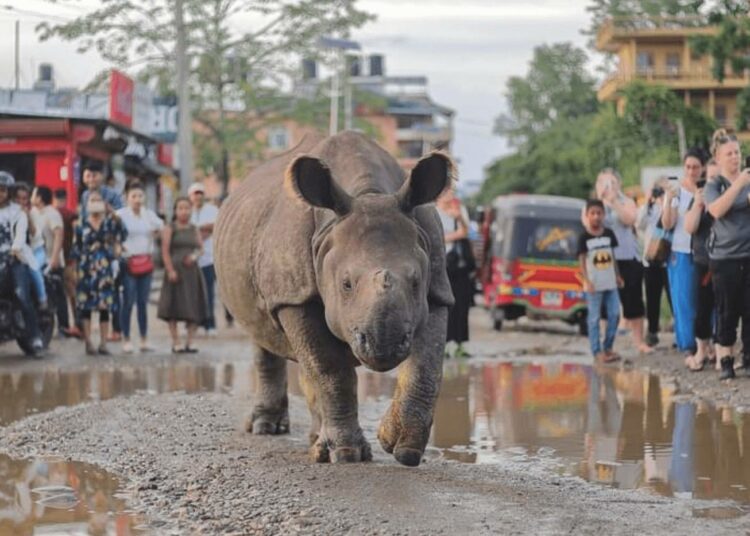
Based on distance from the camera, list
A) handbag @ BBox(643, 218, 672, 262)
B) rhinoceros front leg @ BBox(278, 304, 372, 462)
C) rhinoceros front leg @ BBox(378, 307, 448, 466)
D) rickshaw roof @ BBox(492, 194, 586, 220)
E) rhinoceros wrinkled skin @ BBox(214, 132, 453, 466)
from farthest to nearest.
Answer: rickshaw roof @ BBox(492, 194, 586, 220)
handbag @ BBox(643, 218, 672, 262)
rhinoceros front leg @ BBox(278, 304, 372, 462)
rhinoceros front leg @ BBox(378, 307, 448, 466)
rhinoceros wrinkled skin @ BBox(214, 132, 453, 466)

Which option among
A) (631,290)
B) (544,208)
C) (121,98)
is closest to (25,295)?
(631,290)

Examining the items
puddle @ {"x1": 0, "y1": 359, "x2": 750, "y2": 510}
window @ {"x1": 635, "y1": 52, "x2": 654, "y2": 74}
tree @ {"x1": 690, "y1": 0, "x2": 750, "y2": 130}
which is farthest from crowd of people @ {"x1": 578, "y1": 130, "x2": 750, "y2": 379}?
window @ {"x1": 635, "y1": 52, "x2": 654, "y2": 74}

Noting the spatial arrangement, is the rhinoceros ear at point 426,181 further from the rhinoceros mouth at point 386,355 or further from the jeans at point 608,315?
the jeans at point 608,315

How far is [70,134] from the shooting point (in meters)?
29.4

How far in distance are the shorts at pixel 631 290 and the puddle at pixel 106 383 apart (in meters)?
3.90

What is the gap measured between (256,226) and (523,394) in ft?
13.2

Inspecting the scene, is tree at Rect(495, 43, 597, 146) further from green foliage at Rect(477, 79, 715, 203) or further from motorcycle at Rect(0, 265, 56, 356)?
motorcycle at Rect(0, 265, 56, 356)

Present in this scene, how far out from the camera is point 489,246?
23.5m

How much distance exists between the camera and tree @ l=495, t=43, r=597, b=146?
307 feet

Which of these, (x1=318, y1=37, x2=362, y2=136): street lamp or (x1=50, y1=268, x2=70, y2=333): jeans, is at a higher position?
(x1=318, y1=37, x2=362, y2=136): street lamp

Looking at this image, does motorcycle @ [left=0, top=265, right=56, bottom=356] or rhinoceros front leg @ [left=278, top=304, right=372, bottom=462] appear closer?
rhinoceros front leg @ [left=278, top=304, right=372, bottom=462]

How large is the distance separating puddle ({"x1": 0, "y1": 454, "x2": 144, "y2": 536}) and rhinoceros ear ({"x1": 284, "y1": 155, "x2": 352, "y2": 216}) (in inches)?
68.7

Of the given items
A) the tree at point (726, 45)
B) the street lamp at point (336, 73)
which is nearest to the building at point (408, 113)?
the street lamp at point (336, 73)

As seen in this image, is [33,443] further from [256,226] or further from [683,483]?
[683,483]
